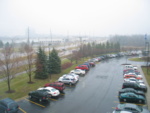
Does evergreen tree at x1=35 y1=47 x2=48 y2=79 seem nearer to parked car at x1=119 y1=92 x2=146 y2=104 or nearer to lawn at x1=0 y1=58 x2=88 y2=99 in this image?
lawn at x1=0 y1=58 x2=88 y2=99

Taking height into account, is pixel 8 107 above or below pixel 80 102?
above

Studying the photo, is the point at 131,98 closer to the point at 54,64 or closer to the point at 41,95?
the point at 41,95

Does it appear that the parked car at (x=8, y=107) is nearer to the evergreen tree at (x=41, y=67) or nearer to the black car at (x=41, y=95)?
the black car at (x=41, y=95)

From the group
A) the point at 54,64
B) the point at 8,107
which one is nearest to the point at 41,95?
the point at 8,107

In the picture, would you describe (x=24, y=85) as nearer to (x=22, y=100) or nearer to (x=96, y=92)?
(x=22, y=100)

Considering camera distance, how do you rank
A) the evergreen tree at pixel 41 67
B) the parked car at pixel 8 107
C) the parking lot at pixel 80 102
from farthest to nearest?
the evergreen tree at pixel 41 67
the parking lot at pixel 80 102
the parked car at pixel 8 107

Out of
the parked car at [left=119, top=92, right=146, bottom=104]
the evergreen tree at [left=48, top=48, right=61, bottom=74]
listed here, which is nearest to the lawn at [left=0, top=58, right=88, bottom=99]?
the evergreen tree at [left=48, top=48, right=61, bottom=74]

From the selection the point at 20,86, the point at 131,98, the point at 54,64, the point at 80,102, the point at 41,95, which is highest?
the point at 54,64

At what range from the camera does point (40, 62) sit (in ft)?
78.8

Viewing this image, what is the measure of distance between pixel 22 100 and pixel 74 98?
19.5 ft

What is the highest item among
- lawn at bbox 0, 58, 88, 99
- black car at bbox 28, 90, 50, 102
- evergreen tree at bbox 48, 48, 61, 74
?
evergreen tree at bbox 48, 48, 61, 74

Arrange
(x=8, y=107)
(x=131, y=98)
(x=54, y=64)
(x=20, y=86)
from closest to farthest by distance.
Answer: (x=8, y=107), (x=131, y=98), (x=20, y=86), (x=54, y=64)

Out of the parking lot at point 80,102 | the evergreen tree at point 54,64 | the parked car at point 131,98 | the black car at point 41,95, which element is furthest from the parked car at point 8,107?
the evergreen tree at point 54,64

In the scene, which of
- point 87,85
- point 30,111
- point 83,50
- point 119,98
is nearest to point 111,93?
point 119,98
